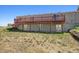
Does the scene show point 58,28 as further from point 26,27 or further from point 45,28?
point 26,27

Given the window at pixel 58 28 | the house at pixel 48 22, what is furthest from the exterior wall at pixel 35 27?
the window at pixel 58 28

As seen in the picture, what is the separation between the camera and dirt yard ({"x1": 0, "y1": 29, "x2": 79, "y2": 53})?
178cm

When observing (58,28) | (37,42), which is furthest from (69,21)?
(37,42)

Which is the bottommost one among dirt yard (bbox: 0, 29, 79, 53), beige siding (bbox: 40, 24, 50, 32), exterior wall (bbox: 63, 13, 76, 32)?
dirt yard (bbox: 0, 29, 79, 53)

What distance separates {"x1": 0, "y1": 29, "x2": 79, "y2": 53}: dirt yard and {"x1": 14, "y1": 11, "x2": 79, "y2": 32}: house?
0.06 m

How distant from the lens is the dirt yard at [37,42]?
5.84 ft

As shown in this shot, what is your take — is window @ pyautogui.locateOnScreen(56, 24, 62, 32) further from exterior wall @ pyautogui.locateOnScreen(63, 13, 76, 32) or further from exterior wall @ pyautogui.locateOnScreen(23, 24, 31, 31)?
exterior wall @ pyautogui.locateOnScreen(23, 24, 31, 31)

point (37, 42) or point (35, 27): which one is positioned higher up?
point (35, 27)

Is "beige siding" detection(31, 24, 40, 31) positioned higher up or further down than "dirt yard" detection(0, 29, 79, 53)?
higher up

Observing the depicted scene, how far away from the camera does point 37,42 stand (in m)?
1.81

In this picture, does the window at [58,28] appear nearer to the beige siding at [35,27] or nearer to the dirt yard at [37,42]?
the dirt yard at [37,42]

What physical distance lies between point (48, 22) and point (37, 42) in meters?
0.23

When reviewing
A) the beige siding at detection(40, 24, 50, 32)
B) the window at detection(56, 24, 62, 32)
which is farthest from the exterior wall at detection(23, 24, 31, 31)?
the window at detection(56, 24, 62, 32)
